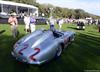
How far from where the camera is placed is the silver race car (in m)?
8.33

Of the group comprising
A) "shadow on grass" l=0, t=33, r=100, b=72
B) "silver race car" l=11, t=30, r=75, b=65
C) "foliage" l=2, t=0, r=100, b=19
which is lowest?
"foliage" l=2, t=0, r=100, b=19

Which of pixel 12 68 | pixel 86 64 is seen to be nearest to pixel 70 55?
pixel 86 64

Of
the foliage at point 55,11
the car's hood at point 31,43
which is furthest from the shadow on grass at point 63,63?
the foliage at point 55,11

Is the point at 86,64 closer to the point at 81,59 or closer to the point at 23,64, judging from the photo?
the point at 81,59

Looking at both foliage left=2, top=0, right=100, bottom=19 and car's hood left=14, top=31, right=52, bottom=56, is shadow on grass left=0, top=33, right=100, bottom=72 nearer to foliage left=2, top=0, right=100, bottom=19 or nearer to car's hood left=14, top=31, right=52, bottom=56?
car's hood left=14, top=31, right=52, bottom=56

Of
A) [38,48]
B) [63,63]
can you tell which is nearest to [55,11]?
[63,63]

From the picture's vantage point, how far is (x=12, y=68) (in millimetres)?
8383

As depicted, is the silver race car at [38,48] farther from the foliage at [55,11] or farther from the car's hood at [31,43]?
the foliage at [55,11]

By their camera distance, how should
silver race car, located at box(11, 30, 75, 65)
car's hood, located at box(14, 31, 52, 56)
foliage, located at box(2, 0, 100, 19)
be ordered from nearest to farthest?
silver race car, located at box(11, 30, 75, 65) → car's hood, located at box(14, 31, 52, 56) → foliage, located at box(2, 0, 100, 19)

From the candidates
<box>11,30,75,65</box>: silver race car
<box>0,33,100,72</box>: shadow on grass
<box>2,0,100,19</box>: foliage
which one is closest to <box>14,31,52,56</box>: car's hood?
<box>11,30,75,65</box>: silver race car

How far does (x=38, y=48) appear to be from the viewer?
28.1ft

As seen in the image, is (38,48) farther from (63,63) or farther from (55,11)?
(55,11)

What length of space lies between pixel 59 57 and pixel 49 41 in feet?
4.27

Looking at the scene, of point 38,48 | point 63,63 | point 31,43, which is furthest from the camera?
point 63,63
